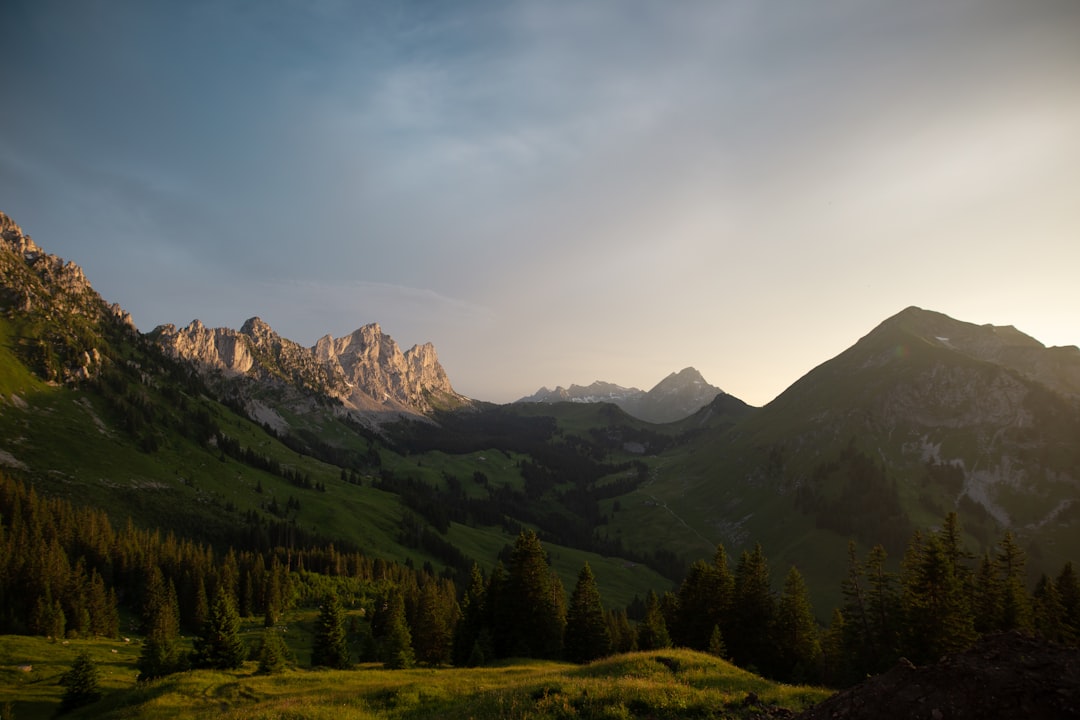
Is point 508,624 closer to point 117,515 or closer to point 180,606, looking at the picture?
point 180,606

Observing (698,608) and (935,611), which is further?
(698,608)

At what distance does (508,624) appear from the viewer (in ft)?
181

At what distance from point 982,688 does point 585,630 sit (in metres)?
45.8

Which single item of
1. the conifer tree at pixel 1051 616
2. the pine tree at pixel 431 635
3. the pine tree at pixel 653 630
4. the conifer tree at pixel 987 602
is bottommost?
the pine tree at pixel 431 635

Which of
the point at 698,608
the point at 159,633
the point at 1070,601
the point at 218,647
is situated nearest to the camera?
the point at 1070,601

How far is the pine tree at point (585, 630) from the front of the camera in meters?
53.7

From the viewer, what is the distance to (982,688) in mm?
14500

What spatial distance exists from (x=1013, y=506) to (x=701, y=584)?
8339 inches

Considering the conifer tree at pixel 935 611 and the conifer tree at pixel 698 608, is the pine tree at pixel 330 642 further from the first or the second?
the conifer tree at pixel 935 611

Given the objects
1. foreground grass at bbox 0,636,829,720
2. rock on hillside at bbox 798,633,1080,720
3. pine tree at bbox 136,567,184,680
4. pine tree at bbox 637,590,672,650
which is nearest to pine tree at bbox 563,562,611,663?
pine tree at bbox 637,590,672,650

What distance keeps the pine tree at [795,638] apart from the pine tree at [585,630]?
752 inches

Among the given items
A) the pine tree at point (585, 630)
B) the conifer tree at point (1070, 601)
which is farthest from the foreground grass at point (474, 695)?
the conifer tree at point (1070, 601)

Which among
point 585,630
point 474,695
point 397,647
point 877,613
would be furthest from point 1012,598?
point 397,647

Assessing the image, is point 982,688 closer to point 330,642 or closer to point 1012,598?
point 1012,598
